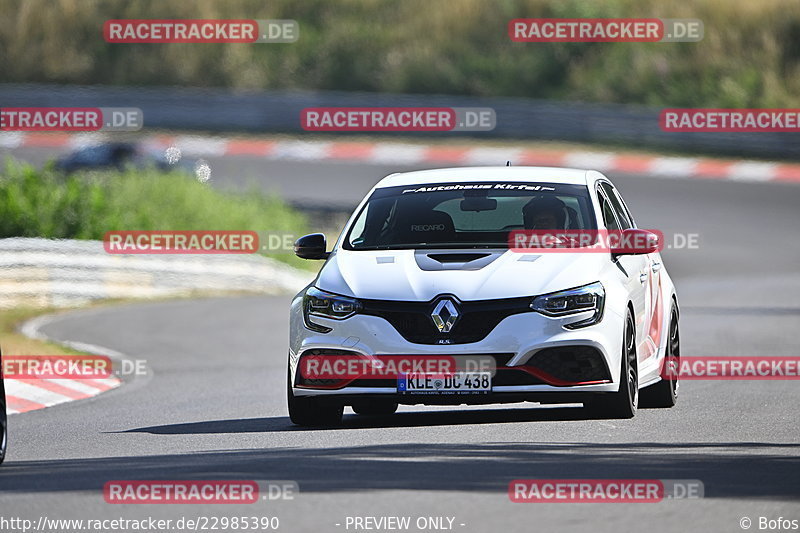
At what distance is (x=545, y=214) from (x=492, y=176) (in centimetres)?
66

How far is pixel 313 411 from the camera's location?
1091 cm

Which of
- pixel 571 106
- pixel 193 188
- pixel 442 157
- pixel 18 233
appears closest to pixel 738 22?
pixel 571 106

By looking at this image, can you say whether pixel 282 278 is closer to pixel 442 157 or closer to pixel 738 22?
pixel 442 157

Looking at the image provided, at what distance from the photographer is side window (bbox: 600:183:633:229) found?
12.2m

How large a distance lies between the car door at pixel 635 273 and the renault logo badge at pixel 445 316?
1.35m

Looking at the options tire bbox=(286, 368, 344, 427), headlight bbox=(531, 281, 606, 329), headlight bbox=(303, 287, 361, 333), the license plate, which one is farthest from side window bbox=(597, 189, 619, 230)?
tire bbox=(286, 368, 344, 427)

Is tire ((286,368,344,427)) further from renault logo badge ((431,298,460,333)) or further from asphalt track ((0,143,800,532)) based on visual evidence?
renault logo badge ((431,298,460,333))

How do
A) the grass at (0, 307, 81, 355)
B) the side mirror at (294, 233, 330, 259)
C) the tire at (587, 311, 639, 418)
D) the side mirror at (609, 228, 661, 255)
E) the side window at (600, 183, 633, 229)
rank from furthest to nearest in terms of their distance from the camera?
the grass at (0, 307, 81, 355), the side window at (600, 183, 633, 229), the side mirror at (294, 233, 330, 259), the side mirror at (609, 228, 661, 255), the tire at (587, 311, 639, 418)

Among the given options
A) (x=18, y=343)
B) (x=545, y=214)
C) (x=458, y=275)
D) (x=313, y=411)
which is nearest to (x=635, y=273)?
(x=545, y=214)

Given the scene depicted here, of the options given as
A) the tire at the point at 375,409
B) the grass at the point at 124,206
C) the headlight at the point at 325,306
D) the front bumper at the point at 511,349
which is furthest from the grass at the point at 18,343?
the front bumper at the point at 511,349

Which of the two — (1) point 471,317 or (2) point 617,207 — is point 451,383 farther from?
(2) point 617,207

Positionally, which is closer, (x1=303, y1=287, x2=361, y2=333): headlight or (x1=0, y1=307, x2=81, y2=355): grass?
(x1=303, y1=287, x2=361, y2=333): headlight

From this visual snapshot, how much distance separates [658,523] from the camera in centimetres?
710

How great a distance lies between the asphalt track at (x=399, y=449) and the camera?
7.50 meters
